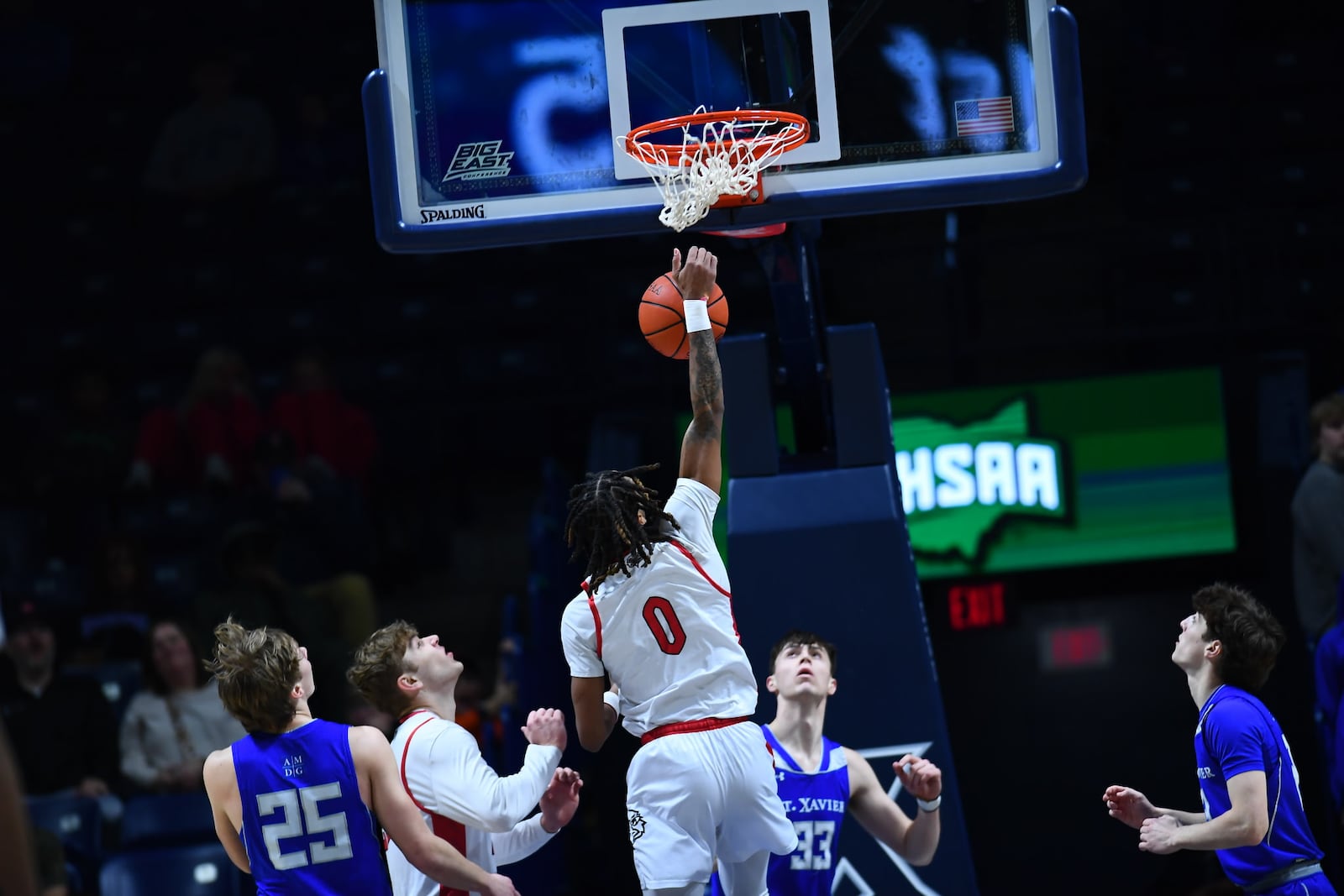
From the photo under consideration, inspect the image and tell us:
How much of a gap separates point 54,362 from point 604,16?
7.01 meters

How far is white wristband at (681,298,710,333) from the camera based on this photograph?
5.21 m

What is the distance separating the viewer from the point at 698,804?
4.81 meters

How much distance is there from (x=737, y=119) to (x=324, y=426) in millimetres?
5141

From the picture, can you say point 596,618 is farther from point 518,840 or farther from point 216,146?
point 216,146

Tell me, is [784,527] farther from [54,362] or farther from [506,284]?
[54,362]

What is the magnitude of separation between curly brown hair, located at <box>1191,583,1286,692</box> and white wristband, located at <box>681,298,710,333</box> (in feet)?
5.46

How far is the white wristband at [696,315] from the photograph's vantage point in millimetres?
5211

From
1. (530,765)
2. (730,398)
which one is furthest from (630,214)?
(530,765)

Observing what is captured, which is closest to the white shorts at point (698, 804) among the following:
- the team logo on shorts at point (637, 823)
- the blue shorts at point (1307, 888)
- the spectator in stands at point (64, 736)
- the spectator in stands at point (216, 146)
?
the team logo on shorts at point (637, 823)

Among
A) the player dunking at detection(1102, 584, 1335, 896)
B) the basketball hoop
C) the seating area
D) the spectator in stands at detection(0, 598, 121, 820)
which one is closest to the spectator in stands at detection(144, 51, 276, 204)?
the spectator in stands at detection(0, 598, 121, 820)

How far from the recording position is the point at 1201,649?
5016mm

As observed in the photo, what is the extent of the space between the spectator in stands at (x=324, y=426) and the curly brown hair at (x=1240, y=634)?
6.26 metres

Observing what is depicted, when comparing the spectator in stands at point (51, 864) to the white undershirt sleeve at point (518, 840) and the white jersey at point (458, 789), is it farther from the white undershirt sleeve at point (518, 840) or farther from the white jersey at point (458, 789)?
the white undershirt sleeve at point (518, 840)

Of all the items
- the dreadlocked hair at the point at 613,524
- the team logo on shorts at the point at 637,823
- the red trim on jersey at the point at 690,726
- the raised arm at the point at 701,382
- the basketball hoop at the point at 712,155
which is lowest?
the team logo on shorts at the point at 637,823
